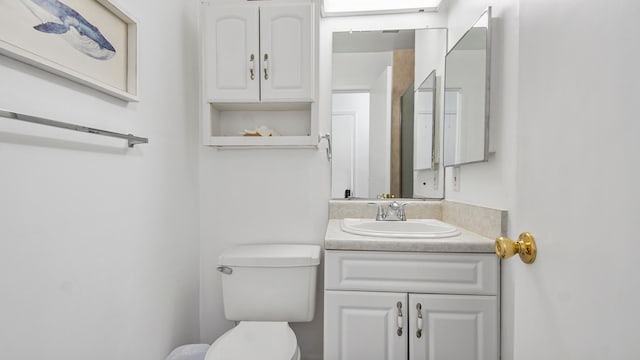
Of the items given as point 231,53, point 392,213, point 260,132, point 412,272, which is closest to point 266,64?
point 231,53

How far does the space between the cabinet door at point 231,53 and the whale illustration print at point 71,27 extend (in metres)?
0.55

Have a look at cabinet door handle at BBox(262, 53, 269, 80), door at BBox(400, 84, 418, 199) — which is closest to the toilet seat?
door at BBox(400, 84, 418, 199)

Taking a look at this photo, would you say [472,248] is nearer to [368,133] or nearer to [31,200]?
[368,133]

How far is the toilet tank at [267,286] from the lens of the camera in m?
1.47

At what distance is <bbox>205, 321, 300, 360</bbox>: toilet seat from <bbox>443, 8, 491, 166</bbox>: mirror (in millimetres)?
1112

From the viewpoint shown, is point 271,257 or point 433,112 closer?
point 271,257

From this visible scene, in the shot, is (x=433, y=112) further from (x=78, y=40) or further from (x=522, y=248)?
(x=78, y=40)

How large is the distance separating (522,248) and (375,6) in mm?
1580

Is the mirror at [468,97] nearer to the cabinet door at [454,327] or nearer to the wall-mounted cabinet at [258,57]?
the cabinet door at [454,327]

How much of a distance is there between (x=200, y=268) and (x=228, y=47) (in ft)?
4.16

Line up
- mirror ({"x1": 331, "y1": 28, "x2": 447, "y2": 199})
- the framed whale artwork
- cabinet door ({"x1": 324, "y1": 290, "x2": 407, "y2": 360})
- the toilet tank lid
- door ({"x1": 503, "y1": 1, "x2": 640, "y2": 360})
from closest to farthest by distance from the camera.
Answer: door ({"x1": 503, "y1": 1, "x2": 640, "y2": 360}) < the framed whale artwork < cabinet door ({"x1": 324, "y1": 290, "x2": 407, "y2": 360}) < the toilet tank lid < mirror ({"x1": 331, "y1": 28, "x2": 447, "y2": 199})

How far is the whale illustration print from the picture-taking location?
0.78 meters

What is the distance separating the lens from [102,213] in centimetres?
102

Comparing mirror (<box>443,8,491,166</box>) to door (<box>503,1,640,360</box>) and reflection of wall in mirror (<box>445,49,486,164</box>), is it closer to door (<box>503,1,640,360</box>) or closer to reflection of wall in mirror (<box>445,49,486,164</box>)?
reflection of wall in mirror (<box>445,49,486,164</box>)
